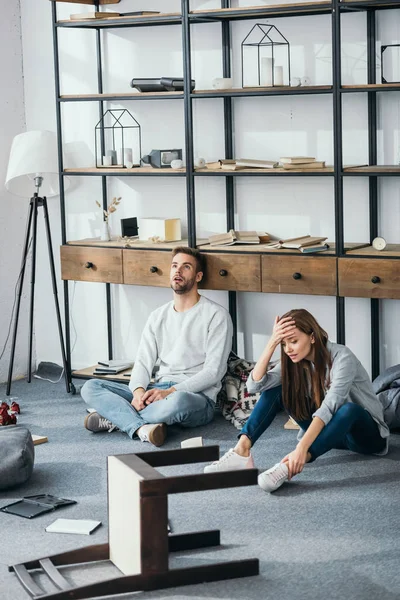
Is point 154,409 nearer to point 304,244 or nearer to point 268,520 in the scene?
point 304,244

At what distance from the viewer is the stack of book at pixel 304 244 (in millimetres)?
5422

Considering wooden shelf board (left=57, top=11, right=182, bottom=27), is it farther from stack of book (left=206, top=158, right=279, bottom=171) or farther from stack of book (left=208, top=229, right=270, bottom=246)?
stack of book (left=208, top=229, right=270, bottom=246)

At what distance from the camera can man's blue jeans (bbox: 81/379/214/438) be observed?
5207 mm

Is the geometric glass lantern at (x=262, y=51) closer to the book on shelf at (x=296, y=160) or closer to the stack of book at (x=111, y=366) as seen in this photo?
the book on shelf at (x=296, y=160)

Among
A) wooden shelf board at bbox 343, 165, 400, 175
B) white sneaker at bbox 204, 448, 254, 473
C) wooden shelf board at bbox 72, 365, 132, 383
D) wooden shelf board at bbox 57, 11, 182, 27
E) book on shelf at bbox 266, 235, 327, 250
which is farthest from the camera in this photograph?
wooden shelf board at bbox 72, 365, 132, 383

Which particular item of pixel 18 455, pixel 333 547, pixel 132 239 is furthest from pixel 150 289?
pixel 333 547

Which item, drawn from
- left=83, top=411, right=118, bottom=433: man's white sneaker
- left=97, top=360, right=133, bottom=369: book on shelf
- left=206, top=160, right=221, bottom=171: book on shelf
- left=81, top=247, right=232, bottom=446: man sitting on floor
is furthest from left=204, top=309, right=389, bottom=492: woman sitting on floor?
left=97, top=360, right=133, bottom=369: book on shelf

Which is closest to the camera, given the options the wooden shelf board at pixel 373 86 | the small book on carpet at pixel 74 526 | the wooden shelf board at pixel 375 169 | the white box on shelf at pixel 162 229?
the small book on carpet at pixel 74 526

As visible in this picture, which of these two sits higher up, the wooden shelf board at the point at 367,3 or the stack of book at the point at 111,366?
the wooden shelf board at the point at 367,3

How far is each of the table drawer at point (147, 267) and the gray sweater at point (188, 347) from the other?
27 centimetres

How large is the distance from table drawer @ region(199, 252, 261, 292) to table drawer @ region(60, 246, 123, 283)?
24.4 inches

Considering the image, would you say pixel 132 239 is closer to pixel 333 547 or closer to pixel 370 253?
pixel 370 253

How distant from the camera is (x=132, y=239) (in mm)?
6215

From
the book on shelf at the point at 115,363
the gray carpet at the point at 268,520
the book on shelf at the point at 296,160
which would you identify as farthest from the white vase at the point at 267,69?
the book on shelf at the point at 115,363
